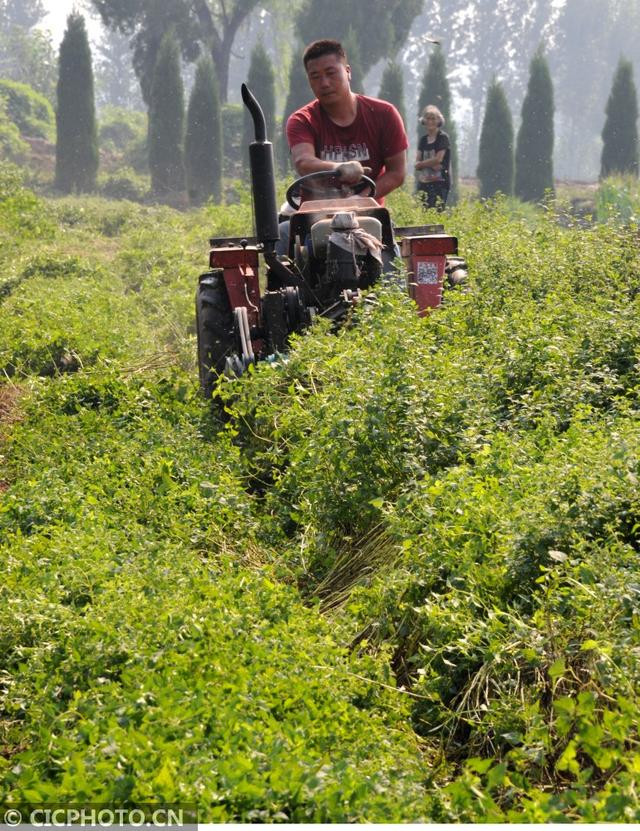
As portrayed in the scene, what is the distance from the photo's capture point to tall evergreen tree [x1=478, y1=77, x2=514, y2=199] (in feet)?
117

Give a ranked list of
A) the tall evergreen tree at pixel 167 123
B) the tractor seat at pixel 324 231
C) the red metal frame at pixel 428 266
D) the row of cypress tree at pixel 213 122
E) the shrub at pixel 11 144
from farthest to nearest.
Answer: the shrub at pixel 11 144
the tall evergreen tree at pixel 167 123
the row of cypress tree at pixel 213 122
the red metal frame at pixel 428 266
the tractor seat at pixel 324 231

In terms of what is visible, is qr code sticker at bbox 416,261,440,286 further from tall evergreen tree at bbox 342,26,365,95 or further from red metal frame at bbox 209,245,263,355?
tall evergreen tree at bbox 342,26,365,95

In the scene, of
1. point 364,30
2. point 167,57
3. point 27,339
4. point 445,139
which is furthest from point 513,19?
point 27,339

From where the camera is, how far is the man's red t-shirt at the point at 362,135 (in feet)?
26.8

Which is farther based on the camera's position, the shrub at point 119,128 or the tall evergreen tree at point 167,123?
the shrub at point 119,128

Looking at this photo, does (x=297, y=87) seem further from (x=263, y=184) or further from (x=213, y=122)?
(x=263, y=184)

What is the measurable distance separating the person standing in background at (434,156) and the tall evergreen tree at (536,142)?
19.7 metres

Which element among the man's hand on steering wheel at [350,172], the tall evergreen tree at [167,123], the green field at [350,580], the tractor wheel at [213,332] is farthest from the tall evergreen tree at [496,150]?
the green field at [350,580]

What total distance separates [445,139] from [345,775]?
48.0 ft

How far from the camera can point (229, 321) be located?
7590 mm

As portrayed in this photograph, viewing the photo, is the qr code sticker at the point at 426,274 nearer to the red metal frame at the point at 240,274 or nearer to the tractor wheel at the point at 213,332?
the red metal frame at the point at 240,274

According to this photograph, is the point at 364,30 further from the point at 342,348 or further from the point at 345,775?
the point at 345,775

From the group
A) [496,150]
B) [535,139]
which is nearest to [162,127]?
[496,150]

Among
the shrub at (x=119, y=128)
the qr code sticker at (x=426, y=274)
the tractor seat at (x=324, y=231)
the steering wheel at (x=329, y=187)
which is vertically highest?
the steering wheel at (x=329, y=187)
